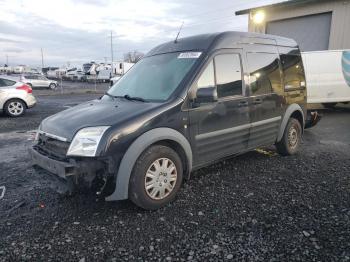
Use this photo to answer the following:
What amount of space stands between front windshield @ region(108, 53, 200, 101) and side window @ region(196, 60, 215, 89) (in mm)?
203

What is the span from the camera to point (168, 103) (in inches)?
144

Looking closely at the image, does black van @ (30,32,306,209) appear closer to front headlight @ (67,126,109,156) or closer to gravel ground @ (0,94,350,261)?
front headlight @ (67,126,109,156)

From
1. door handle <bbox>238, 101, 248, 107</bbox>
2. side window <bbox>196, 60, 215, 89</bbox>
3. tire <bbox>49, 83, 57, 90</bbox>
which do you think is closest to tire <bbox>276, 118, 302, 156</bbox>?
door handle <bbox>238, 101, 248, 107</bbox>

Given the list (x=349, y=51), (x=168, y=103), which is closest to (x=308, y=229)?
(x=168, y=103)

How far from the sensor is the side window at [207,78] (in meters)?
3.94

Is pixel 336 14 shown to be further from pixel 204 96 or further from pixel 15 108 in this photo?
pixel 15 108

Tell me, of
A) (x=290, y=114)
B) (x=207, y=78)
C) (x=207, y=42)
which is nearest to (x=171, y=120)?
(x=207, y=78)

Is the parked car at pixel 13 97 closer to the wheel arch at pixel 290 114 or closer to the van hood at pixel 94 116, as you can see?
the van hood at pixel 94 116

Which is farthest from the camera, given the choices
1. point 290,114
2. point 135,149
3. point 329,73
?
point 329,73

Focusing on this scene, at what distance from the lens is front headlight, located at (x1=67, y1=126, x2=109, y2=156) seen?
321 cm

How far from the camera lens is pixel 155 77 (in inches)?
168

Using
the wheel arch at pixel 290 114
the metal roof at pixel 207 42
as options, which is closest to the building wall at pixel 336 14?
the wheel arch at pixel 290 114

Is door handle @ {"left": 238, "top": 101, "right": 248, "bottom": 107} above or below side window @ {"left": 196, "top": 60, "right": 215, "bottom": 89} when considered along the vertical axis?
below

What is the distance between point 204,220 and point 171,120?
1.22 metres
